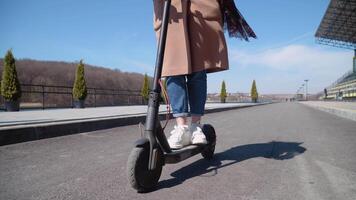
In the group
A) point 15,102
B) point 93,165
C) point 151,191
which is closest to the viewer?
point 151,191

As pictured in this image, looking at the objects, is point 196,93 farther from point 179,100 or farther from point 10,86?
point 10,86

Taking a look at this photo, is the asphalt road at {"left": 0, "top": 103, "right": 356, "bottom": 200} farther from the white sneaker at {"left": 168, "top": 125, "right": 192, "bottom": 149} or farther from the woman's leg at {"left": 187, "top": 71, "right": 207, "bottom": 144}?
the woman's leg at {"left": 187, "top": 71, "right": 207, "bottom": 144}

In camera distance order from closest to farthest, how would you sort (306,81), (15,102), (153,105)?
(153,105) < (15,102) < (306,81)

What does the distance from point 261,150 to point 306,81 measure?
116112 mm

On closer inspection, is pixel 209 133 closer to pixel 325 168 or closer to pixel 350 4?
pixel 325 168

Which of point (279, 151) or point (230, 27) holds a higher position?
point (230, 27)

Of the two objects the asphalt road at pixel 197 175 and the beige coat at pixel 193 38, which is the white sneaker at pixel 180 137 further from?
the beige coat at pixel 193 38

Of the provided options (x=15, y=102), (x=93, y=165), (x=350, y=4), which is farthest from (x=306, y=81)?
(x=93, y=165)

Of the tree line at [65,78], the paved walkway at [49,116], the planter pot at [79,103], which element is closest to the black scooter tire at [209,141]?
the paved walkway at [49,116]

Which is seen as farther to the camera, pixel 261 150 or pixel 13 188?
pixel 261 150

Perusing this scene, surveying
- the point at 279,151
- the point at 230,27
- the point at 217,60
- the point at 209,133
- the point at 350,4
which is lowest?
the point at 279,151

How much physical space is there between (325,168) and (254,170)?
1.94ft

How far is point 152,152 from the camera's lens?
1834 millimetres

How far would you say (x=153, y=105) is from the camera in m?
1.93
